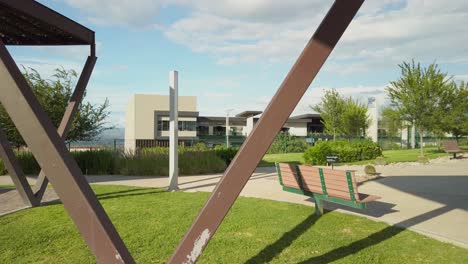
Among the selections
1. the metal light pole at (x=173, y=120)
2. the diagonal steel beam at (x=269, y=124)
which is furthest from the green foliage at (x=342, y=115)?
the diagonal steel beam at (x=269, y=124)

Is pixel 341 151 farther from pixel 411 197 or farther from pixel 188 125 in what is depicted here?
pixel 188 125

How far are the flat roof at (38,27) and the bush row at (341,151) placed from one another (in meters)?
12.7

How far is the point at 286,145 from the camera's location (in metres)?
30.7

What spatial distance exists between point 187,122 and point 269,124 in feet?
154

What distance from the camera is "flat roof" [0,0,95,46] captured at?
575 cm

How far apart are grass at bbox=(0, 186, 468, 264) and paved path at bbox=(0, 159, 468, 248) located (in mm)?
618

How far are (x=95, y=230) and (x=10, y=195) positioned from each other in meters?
7.83

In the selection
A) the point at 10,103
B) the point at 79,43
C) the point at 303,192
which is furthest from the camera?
the point at 79,43

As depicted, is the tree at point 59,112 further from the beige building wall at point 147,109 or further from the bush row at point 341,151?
the beige building wall at point 147,109

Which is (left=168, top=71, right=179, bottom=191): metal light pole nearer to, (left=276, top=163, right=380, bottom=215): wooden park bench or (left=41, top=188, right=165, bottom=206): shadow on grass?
(left=41, top=188, right=165, bottom=206): shadow on grass

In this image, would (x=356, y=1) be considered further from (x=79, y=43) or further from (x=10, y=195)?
(x=10, y=195)

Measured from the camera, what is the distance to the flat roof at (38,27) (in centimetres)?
575

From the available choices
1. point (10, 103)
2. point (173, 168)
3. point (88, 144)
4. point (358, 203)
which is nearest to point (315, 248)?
point (358, 203)

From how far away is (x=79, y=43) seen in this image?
843 centimetres
